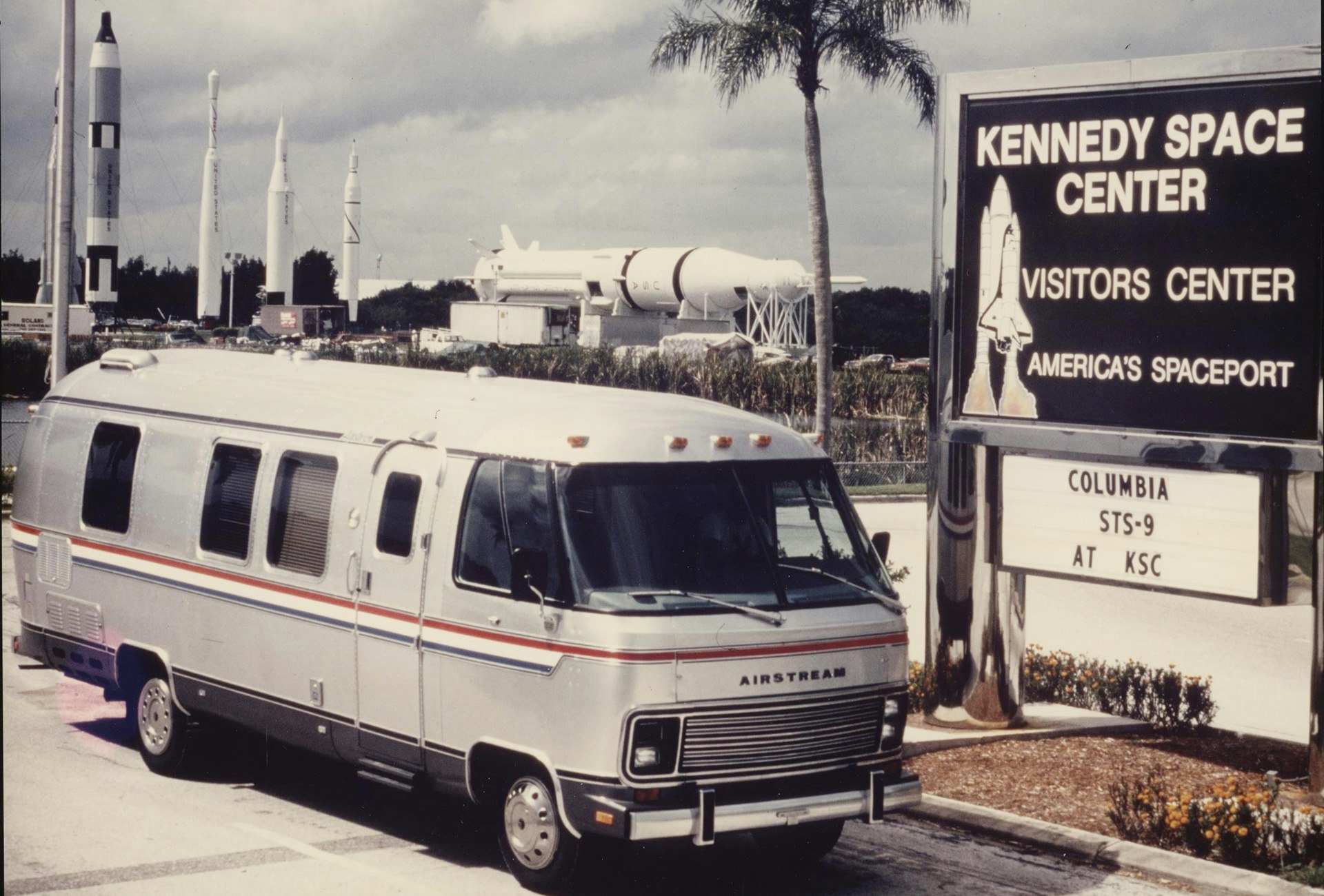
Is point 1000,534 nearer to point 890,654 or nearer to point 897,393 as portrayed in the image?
point 890,654

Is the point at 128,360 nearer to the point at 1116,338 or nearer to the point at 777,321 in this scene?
the point at 1116,338

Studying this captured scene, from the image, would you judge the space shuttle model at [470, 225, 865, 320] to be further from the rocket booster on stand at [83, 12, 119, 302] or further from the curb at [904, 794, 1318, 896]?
the curb at [904, 794, 1318, 896]

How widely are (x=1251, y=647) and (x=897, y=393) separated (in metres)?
29.0

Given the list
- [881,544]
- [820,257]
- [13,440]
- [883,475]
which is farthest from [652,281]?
[881,544]

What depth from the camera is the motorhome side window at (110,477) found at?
10.8 meters

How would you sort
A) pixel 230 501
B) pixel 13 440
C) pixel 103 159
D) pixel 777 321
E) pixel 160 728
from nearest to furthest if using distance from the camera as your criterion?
pixel 230 501 < pixel 160 728 < pixel 13 440 < pixel 103 159 < pixel 777 321

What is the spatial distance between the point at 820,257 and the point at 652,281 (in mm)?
53315

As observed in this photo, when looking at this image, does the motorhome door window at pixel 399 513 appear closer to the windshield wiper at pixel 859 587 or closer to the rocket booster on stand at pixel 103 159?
the windshield wiper at pixel 859 587

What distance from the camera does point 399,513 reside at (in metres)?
8.64

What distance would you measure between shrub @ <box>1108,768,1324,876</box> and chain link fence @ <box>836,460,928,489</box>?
1027 inches

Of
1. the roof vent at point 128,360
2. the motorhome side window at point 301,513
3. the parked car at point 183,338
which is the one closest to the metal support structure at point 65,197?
the roof vent at point 128,360

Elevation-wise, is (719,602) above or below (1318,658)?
above

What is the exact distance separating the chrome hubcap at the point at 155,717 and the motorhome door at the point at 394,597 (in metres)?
2.22

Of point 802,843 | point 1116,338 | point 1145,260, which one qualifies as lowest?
point 802,843
